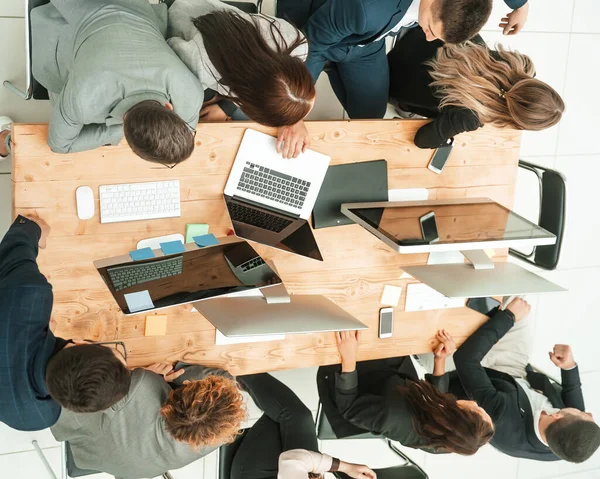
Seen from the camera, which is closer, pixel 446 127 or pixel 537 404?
pixel 446 127

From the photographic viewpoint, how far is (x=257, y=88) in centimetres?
151

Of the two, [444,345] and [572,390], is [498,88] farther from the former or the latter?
[572,390]

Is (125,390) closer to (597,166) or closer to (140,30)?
(140,30)

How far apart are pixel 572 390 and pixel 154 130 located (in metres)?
2.07

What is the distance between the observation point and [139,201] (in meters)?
1.95

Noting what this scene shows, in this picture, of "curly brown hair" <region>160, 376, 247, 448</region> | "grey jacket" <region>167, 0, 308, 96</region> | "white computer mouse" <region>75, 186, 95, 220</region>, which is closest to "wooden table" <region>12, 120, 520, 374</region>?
"white computer mouse" <region>75, 186, 95, 220</region>

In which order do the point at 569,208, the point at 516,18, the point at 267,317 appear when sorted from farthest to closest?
1. the point at 569,208
2. the point at 516,18
3. the point at 267,317

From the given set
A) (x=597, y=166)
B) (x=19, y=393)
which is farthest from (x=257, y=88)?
(x=597, y=166)

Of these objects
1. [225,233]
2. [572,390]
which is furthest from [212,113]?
[572,390]

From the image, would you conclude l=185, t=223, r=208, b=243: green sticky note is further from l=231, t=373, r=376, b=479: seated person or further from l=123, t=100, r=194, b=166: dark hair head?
l=231, t=373, r=376, b=479: seated person

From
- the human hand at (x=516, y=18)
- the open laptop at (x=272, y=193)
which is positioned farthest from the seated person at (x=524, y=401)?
the human hand at (x=516, y=18)

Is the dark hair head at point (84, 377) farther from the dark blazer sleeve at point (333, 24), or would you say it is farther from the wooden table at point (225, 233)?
the dark blazer sleeve at point (333, 24)

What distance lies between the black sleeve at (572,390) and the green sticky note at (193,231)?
167 centimetres

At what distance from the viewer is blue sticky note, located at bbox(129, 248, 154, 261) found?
71.5 inches
